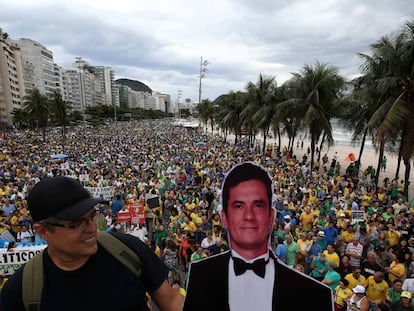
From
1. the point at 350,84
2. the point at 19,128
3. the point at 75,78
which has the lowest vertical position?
the point at 19,128

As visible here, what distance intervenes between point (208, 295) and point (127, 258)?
0.57m

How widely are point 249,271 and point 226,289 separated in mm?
187

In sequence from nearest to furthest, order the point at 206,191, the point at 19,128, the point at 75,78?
the point at 206,191 < the point at 19,128 < the point at 75,78

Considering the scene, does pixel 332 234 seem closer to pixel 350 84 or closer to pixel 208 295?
pixel 208 295

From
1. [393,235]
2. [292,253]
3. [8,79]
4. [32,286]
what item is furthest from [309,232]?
[8,79]

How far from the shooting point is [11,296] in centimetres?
131

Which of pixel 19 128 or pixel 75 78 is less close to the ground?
pixel 75 78

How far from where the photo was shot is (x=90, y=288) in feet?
4.59

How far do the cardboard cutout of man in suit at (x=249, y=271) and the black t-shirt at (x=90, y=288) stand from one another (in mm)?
386

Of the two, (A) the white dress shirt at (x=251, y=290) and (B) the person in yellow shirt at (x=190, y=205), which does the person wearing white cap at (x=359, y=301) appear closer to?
(A) the white dress shirt at (x=251, y=290)

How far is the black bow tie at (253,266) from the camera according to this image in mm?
1648

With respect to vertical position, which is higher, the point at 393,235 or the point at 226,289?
the point at 226,289

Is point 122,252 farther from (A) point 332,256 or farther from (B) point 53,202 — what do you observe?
(A) point 332,256

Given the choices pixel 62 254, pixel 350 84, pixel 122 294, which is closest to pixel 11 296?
pixel 62 254
